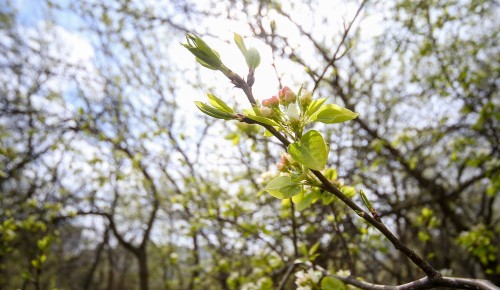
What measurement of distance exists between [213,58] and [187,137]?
3.78 meters

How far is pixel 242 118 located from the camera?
0.96 m

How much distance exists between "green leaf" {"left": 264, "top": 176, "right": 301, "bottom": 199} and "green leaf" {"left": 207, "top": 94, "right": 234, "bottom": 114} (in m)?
0.27

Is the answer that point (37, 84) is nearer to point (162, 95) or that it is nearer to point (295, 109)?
point (162, 95)

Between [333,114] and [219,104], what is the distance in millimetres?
344

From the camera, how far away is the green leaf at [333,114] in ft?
3.16

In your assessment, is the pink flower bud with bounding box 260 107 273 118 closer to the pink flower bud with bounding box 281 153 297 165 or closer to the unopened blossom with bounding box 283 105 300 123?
the unopened blossom with bounding box 283 105 300 123

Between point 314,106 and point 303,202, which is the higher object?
point 314,106

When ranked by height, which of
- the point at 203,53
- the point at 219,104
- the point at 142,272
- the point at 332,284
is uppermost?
the point at 142,272

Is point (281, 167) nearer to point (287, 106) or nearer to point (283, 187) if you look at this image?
point (283, 187)

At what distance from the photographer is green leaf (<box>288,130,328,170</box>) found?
2.96 feet

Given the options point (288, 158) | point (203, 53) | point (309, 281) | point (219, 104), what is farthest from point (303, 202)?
point (203, 53)

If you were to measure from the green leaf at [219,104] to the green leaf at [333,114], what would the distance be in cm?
26

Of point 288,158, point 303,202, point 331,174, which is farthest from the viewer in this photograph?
point 331,174

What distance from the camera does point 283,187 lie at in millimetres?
1090
